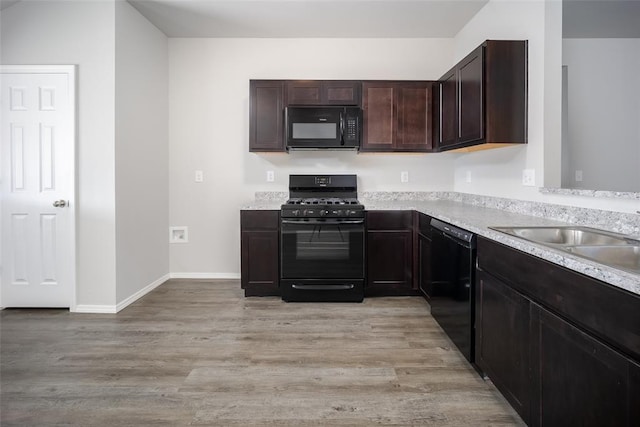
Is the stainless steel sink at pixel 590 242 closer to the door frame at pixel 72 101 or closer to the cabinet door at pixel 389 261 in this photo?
the cabinet door at pixel 389 261

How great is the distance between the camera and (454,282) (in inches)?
91.3

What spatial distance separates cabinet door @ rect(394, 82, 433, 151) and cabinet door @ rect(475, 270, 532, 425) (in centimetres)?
197

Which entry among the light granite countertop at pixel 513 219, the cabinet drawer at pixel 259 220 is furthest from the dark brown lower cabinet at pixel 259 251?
the light granite countertop at pixel 513 219

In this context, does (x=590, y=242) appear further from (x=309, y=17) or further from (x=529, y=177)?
(x=309, y=17)

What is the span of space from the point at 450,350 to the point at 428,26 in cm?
302

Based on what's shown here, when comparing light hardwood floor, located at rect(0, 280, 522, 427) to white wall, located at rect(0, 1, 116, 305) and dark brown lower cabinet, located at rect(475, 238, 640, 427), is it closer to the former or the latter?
dark brown lower cabinet, located at rect(475, 238, 640, 427)

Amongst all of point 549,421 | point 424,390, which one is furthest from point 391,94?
point 549,421

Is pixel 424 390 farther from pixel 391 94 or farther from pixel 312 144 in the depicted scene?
pixel 391 94

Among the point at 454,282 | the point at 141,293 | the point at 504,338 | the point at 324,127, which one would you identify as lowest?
the point at 141,293

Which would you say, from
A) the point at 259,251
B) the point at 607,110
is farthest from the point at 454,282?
the point at 607,110

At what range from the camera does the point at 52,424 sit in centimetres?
166

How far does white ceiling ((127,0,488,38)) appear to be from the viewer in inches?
125

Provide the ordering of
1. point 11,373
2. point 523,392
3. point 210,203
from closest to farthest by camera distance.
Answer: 1. point 523,392
2. point 11,373
3. point 210,203

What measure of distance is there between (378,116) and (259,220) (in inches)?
60.9
